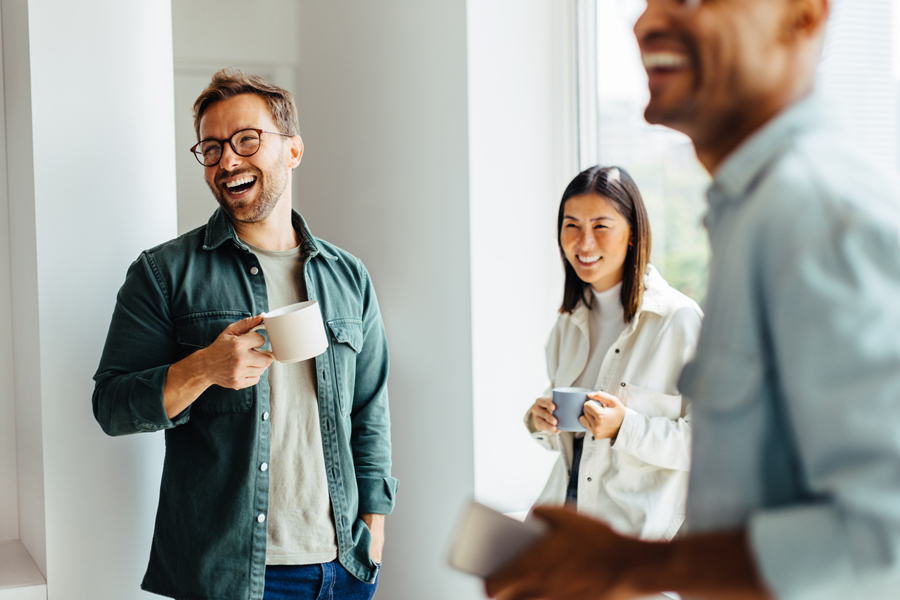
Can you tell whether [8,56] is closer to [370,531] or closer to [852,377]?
[370,531]

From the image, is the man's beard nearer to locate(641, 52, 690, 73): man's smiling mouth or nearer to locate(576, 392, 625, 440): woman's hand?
locate(576, 392, 625, 440): woman's hand

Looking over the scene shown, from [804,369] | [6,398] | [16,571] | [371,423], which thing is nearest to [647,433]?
[371,423]

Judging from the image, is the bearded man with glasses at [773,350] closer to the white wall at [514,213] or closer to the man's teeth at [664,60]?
the man's teeth at [664,60]

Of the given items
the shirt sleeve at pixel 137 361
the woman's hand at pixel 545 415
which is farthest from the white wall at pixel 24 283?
the woman's hand at pixel 545 415

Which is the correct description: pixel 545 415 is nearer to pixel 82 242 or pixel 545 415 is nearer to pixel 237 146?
pixel 237 146

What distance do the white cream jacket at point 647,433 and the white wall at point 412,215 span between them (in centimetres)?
66

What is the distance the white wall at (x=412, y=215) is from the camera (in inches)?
90.4

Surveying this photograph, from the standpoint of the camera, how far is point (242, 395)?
4.94 feet

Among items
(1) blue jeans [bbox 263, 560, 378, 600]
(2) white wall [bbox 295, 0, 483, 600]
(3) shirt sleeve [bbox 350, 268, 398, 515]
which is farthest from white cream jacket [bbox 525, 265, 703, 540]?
(2) white wall [bbox 295, 0, 483, 600]

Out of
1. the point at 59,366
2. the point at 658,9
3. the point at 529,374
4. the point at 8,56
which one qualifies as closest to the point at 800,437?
the point at 658,9

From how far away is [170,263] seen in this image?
61.2 inches

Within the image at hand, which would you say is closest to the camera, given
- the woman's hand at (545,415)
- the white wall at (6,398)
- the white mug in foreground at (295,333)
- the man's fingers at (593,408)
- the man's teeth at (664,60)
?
the man's teeth at (664,60)

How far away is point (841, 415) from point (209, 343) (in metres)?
1.32

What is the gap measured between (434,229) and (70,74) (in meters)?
1.13
